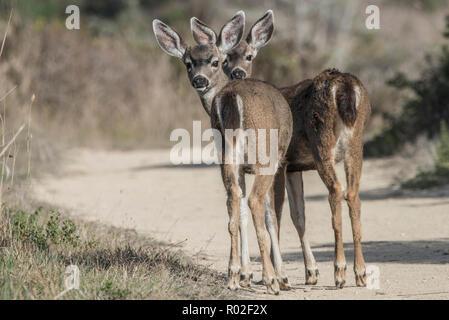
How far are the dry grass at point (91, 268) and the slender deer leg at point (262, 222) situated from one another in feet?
1.32

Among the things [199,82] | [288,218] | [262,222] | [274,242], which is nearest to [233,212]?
[262,222]

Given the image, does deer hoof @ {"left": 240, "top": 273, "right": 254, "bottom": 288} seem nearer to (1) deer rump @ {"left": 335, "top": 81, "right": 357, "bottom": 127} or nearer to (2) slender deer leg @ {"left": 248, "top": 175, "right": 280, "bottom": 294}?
(2) slender deer leg @ {"left": 248, "top": 175, "right": 280, "bottom": 294}

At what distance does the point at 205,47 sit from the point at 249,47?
1.04m

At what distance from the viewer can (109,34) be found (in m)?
33.8

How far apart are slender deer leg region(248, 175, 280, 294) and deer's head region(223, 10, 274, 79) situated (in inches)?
98.5

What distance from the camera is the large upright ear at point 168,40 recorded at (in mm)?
9500

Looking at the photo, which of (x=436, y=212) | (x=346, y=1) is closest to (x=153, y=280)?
(x=436, y=212)

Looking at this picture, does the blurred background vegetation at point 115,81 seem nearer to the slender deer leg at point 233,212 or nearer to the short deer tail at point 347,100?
the short deer tail at point 347,100

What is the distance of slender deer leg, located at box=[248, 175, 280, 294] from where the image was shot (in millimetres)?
7457

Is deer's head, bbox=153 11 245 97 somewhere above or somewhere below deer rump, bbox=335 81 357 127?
above

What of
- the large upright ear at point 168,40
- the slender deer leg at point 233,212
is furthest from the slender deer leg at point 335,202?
the large upright ear at point 168,40

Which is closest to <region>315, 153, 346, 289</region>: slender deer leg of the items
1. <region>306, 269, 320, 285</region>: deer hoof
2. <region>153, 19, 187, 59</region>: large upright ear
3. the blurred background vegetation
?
<region>306, 269, 320, 285</region>: deer hoof
